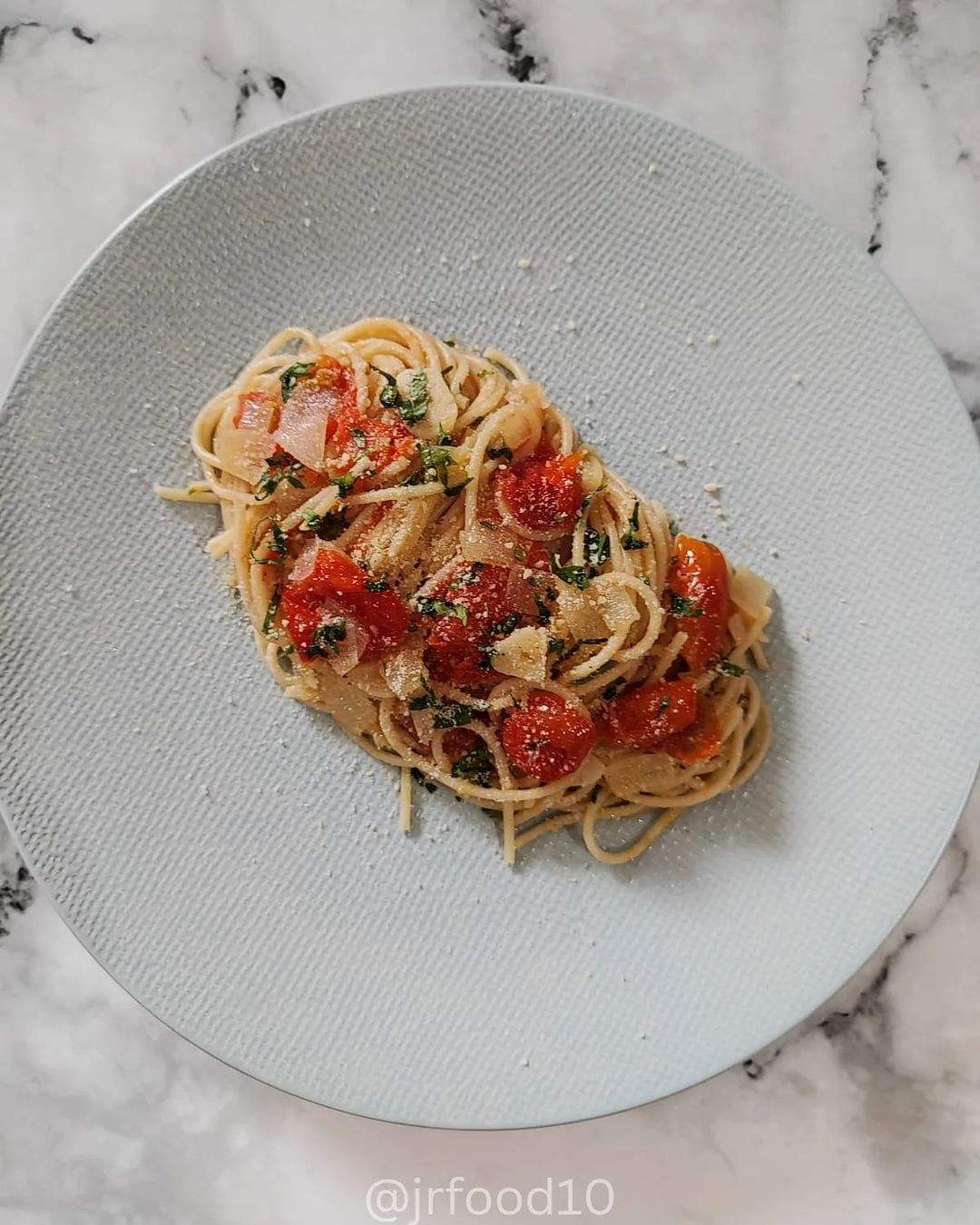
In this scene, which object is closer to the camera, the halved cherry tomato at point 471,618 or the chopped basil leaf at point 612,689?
the halved cherry tomato at point 471,618

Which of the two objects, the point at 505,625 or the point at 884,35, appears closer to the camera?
the point at 505,625

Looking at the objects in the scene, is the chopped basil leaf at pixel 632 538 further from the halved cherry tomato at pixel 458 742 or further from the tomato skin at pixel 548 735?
the halved cherry tomato at pixel 458 742

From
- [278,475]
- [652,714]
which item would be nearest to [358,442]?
[278,475]

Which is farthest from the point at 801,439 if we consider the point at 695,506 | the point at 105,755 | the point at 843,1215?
the point at 843,1215

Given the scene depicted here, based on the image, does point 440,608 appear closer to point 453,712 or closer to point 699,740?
point 453,712

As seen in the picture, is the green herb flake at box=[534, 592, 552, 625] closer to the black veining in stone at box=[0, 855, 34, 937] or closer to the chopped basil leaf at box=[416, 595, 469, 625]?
the chopped basil leaf at box=[416, 595, 469, 625]

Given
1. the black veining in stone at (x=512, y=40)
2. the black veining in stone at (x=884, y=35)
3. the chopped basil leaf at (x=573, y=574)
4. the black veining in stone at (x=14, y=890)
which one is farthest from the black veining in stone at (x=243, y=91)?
the black veining in stone at (x=14, y=890)
